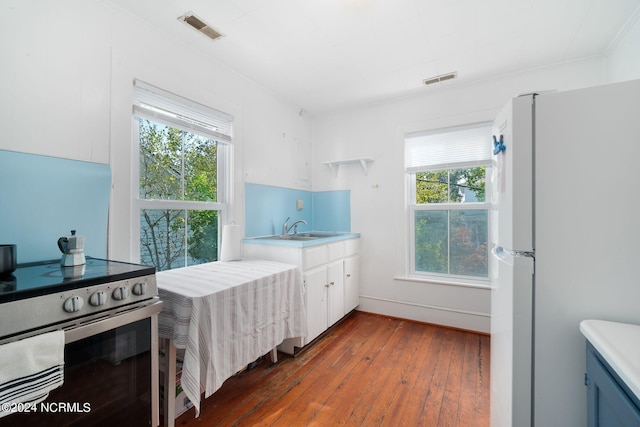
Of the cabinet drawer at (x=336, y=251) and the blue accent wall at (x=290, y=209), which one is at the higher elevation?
the blue accent wall at (x=290, y=209)

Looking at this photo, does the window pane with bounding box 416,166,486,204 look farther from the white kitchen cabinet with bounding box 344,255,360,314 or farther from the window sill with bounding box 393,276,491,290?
the white kitchen cabinet with bounding box 344,255,360,314

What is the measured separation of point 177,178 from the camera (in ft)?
→ 7.02

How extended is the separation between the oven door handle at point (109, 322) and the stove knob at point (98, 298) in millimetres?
65

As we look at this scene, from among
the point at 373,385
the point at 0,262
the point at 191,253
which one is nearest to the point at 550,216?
the point at 373,385

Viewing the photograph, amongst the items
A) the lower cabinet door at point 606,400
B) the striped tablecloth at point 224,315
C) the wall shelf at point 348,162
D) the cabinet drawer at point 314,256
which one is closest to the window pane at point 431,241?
the wall shelf at point 348,162

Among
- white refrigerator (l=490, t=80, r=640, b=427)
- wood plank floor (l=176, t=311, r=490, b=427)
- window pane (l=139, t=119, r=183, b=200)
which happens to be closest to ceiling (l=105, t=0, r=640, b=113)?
window pane (l=139, t=119, r=183, b=200)

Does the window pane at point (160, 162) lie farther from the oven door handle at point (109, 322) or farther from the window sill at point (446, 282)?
the window sill at point (446, 282)

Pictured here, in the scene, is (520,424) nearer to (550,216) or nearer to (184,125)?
(550,216)

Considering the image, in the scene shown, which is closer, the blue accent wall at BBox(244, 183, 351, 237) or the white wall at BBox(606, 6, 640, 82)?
the white wall at BBox(606, 6, 640, 82)

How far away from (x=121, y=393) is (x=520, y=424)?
5.13 ft

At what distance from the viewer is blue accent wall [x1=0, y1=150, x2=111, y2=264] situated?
4.25 feet

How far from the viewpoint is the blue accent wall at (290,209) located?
273 centimetres

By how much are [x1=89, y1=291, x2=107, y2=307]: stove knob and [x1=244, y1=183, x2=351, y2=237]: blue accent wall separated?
1.61 m

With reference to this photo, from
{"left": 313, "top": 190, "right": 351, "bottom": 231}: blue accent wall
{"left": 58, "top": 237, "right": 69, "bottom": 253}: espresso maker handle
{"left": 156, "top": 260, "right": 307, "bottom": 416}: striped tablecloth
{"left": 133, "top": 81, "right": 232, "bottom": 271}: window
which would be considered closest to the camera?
{"left": 58, "top": 237, "right": 69, "bottom": 253}: espresso maker handle
